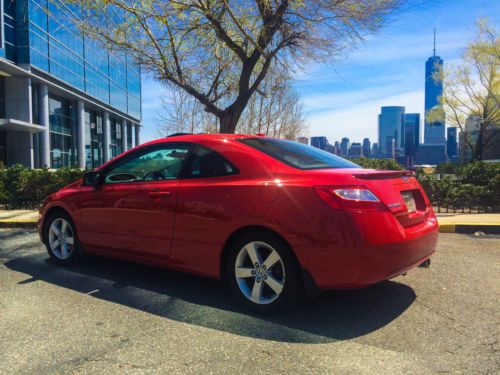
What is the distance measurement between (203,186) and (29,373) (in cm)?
193

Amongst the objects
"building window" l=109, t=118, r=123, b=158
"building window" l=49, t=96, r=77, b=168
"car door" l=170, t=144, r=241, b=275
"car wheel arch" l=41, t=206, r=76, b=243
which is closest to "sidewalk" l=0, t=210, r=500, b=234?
"car wheel arch" l=41, t=206, r=76, b=243

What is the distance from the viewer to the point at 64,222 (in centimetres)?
518

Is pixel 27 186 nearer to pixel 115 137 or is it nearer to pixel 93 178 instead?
pixel 93 178

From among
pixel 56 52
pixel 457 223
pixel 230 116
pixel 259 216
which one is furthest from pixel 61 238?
pixel 56 52

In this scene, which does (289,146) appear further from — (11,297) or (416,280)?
(11,297)

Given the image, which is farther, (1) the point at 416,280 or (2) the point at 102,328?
(1) the point at 416,280

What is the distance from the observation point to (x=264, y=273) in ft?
11.5

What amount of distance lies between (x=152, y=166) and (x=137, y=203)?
1.52 feet

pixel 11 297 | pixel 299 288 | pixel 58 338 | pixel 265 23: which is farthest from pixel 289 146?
pixel 265 23

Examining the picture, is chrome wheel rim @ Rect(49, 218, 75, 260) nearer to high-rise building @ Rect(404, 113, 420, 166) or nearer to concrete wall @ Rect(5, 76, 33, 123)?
concrete wall @ Rect(5, 76, 33, 123)

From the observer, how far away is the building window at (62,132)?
42.2 m

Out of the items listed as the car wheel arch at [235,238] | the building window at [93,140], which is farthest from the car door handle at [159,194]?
the building window at [93,140]

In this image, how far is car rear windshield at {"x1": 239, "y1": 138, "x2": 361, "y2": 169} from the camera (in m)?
3.81

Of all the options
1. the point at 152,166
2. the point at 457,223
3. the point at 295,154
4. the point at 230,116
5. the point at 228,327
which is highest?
the point at 230,116
